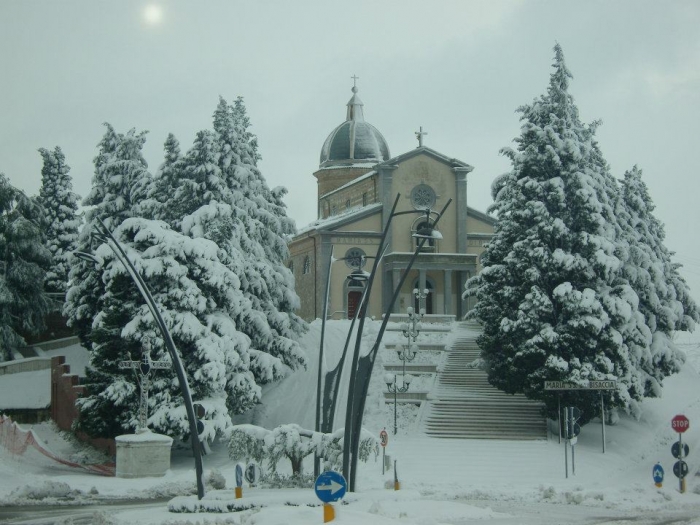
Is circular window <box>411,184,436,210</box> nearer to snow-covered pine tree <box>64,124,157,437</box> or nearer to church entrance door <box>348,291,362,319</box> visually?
church entrance door <box>348,291,362,319</box>

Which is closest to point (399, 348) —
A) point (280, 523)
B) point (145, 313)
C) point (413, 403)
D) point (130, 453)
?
point (413, 403)

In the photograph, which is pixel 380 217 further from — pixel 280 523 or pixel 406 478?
pixel 280 523

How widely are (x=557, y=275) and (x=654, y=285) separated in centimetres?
693

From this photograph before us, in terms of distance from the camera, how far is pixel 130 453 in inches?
1209

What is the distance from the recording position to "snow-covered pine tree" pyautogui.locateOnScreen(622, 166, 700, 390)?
142 ft

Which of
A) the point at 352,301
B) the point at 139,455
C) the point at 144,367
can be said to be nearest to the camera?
the point at 144,367

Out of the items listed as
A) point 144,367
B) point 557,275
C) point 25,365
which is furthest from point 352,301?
point 144,367

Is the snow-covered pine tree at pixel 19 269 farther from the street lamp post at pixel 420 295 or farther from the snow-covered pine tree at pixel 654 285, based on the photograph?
the snow-covered pine tree at pixel 654 285

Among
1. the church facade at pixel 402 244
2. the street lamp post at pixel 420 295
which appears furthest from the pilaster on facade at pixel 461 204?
the street lamp post at pixel 420 295

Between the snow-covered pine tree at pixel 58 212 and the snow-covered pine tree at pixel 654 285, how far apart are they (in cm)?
2862

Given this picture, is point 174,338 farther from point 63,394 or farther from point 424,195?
point 424,195

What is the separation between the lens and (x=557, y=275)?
40.0 meters

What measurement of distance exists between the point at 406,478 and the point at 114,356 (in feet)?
37.0

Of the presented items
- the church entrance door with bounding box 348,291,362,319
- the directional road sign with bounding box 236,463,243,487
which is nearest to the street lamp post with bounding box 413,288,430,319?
the church entrance door with bounding box 348,291,362,319
